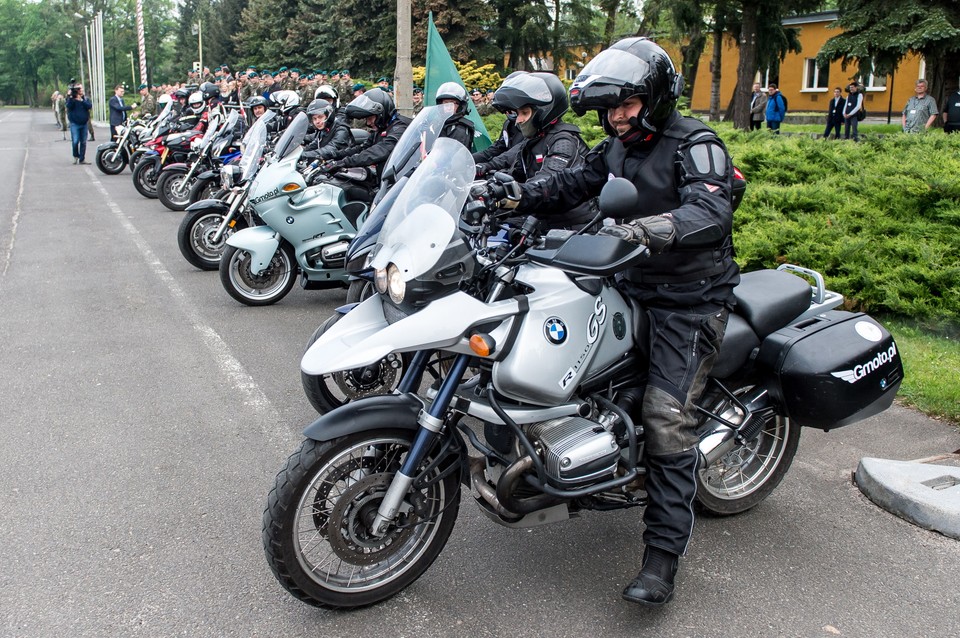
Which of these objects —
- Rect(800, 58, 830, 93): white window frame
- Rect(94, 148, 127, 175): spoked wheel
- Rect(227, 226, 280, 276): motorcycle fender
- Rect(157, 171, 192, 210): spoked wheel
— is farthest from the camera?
Rect(800, 58, 830, 93): white window frame

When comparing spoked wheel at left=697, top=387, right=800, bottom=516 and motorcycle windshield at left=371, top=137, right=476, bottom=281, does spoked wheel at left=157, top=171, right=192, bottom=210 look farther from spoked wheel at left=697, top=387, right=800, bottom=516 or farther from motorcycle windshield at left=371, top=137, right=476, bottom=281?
spoked wheel at left=697, top=387, right=800, bottom=516

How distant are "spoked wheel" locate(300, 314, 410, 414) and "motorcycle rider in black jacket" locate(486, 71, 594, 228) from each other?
157 cm

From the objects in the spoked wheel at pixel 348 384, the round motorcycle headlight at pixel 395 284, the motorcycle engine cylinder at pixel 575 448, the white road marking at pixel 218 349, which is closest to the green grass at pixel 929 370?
the motorcycle engine cylinder at pixel 575 448

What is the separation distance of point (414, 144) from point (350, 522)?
8.15 ft

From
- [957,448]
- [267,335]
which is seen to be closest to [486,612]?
[957,448]

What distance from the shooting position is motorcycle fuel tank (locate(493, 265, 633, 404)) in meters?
3.04

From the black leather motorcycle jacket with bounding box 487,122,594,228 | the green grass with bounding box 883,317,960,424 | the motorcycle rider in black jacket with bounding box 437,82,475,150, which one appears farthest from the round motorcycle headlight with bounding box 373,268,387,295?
the green grass with bounding box 883,317,960,424

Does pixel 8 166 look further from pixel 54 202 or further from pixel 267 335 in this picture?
pixel 267 335

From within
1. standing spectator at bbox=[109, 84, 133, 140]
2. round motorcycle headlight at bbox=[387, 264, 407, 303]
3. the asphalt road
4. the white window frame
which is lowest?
the asphalt road

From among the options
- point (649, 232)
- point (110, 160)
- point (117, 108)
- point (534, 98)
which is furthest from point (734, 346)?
Result: point (117, 108)

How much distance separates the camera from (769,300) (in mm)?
3730

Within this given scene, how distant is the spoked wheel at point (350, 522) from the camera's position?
3020 millimetres

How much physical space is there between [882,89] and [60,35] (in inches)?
4159

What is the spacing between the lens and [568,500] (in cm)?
328
